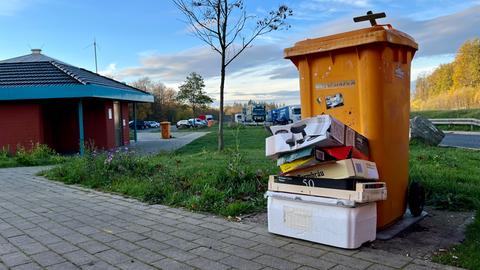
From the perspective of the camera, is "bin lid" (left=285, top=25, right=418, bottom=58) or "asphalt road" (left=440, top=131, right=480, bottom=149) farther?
"asphalt road" (left=440, top=131, right=480, bottom=149)

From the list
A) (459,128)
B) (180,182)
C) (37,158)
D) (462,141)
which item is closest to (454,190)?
(180,182)

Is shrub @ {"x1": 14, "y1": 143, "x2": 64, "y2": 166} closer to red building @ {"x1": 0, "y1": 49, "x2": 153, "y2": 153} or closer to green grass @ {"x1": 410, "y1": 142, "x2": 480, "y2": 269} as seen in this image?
red building @ {"x1": 0, "y1": 49, "x2": 153, "y2": 153}

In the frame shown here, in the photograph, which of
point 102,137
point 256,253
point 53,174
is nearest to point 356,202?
point 256,253

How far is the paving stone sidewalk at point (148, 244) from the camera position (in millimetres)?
3701

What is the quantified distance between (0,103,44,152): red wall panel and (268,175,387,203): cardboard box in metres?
15.5

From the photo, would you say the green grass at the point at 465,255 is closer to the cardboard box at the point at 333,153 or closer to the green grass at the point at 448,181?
the cardboard box at the point at 333,153

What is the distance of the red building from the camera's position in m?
16.6

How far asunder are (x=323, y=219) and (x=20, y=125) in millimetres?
16381

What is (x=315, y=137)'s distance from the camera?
3891 millimetres

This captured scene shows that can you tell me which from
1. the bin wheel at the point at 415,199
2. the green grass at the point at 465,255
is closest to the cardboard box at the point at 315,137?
the bin wheel at the point at 415,199

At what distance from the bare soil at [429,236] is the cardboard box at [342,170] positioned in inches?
27.0

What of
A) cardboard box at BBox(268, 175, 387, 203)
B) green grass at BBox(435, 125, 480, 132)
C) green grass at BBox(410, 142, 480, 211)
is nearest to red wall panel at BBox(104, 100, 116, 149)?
green grass at BBox(410, 142, 480, 211)

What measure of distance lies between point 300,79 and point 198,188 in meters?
2.74

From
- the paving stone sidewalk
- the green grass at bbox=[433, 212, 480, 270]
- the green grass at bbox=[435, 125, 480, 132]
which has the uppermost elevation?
the green grass at bbox=[433, 212, 480, 270]
